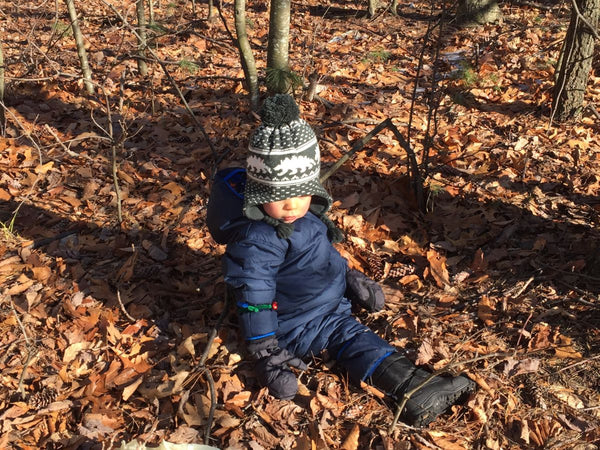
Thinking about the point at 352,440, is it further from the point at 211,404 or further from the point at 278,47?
the point at 278,47

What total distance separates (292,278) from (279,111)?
104cm

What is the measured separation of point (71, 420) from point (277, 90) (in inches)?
157

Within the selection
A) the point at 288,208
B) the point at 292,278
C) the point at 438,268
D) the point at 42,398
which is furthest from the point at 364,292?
the point at 42,398

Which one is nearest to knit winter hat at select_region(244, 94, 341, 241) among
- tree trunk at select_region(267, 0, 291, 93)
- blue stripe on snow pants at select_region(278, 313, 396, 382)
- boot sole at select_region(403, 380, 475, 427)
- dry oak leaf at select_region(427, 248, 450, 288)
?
blue stripe on snow pants at select_region(278, 313, 396, 382)

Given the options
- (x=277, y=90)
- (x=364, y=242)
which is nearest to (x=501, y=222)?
(x=364, y=242)

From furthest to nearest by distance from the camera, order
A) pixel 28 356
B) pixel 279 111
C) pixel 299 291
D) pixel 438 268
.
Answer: pixel 438 268
pixel 299 291
pixel 28 356
pixel 279 111

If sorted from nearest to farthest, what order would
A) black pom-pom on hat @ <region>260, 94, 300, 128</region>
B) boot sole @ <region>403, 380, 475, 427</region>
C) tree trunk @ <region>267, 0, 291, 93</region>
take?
black pom-pom on hat @ <region>260, 94, 300, 128</region>
boot sole @ <region>403, 380, 475, 427</region>
tree trunk @ <region>267, 0, 291, 93</region>

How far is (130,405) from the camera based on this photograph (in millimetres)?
2945

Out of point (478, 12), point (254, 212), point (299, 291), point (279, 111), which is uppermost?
point (279, 111)

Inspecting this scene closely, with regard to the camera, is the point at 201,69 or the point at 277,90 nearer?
the point at 277,90

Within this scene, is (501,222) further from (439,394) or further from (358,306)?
(439,394)

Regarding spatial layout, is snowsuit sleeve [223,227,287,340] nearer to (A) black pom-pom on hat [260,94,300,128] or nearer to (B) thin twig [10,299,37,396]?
(A) black pom-pom on hat [260,94,300,128]

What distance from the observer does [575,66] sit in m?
5.24

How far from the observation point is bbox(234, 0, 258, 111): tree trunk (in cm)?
527
